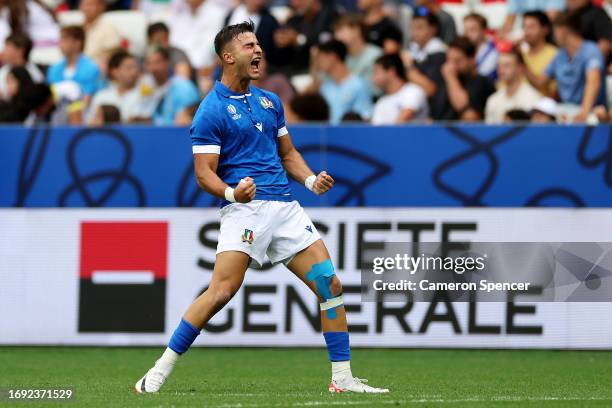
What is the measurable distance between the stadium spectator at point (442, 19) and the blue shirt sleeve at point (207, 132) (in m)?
8.15

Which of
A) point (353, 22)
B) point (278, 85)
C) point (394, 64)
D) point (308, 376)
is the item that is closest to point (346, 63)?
point (353, 22)

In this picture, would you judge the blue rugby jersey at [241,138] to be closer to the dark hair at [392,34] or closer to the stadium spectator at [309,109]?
the stadium spectator at [309,109]

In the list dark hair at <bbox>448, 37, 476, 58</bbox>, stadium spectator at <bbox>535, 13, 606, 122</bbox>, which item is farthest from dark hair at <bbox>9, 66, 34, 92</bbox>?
stadium spectator at <bbox>535, 13, 606, 122</bbox>

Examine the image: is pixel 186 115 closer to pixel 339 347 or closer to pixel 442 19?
pixel 442 19

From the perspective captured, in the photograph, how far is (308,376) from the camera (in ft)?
33.3

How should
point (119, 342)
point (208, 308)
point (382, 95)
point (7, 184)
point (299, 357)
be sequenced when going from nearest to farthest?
point (208, 308) < point (299, 357) < point (119, 342) < point (7, 184) < point (382, 95)

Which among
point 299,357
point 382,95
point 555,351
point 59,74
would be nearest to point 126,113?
point 59,74

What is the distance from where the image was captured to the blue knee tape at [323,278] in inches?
328

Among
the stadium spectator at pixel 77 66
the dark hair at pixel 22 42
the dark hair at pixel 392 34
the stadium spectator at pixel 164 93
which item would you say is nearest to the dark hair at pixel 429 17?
the dark hair at pixel 392 34

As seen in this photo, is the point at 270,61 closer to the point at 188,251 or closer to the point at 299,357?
the point at 188,251

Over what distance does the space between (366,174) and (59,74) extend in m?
5.02

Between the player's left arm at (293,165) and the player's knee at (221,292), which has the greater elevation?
the player's left arm at (293,165)

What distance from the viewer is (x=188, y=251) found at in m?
12.7

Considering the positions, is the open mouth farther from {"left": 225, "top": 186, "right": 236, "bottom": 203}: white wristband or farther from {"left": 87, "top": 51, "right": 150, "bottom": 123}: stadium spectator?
{"left": 87, "top": 51, "right": 150, "bottom": 123}: stadium spectator
